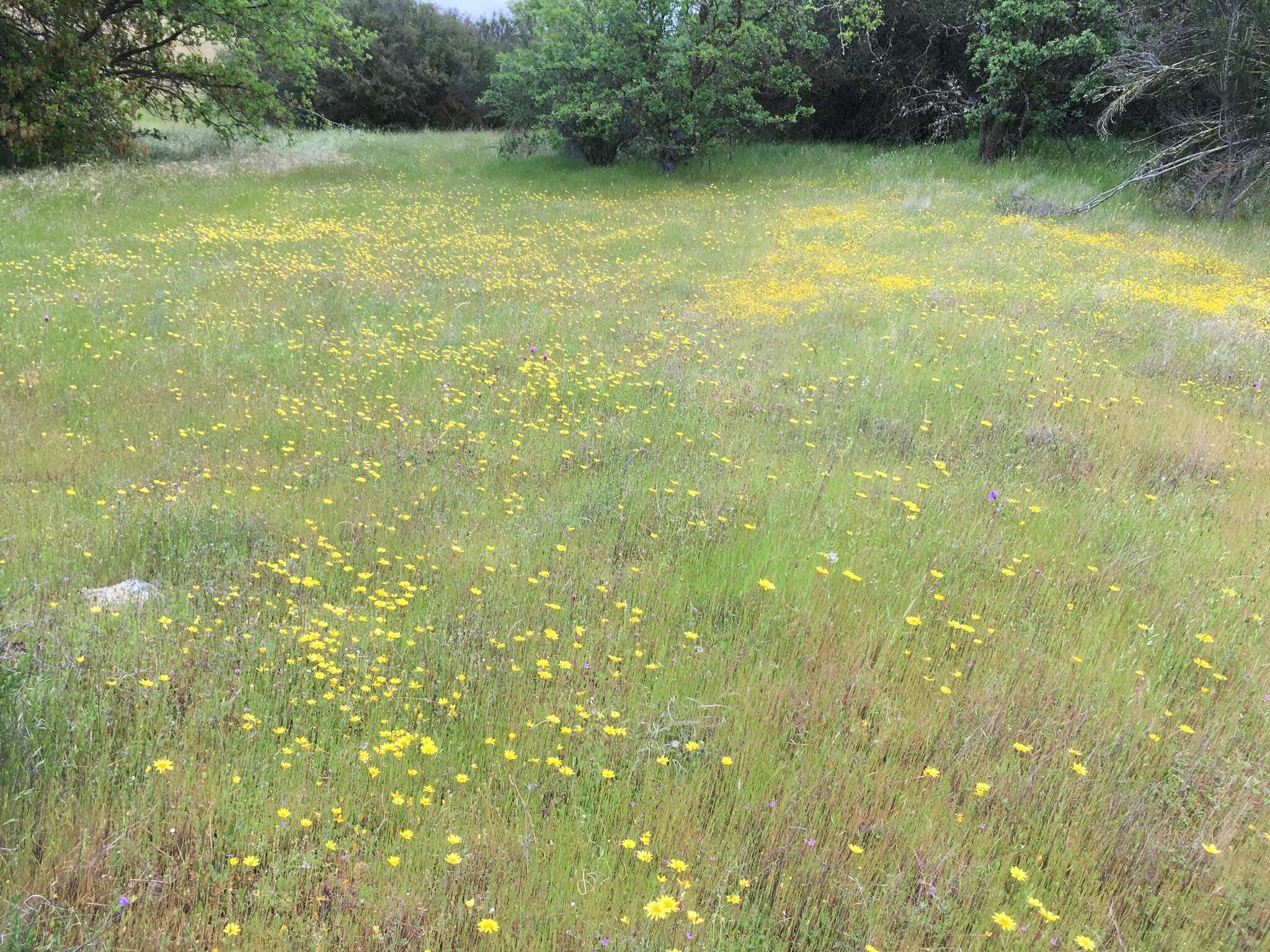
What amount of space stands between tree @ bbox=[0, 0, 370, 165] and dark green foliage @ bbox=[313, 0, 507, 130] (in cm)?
1499

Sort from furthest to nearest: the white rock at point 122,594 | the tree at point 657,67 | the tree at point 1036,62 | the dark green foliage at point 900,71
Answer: the dark green foliage at point 900,71 → the tree at point 657,67 → the tree at point 1036,62 → the white rock at point 122,594

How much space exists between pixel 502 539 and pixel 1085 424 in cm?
559

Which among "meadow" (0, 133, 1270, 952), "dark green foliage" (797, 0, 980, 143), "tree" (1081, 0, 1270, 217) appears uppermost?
"dark green foliage" (797, 0, 980, 143)

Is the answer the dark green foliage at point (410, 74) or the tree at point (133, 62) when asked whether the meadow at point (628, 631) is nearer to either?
the tree at point (133, 62)

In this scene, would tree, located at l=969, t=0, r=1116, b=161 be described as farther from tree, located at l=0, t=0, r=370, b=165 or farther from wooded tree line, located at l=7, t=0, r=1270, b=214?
tree, located at l=0, t=0, r=370, b=165

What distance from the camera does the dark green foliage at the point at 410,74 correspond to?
37.6m

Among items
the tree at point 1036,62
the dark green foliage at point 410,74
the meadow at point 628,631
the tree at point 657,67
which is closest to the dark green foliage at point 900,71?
the tree at point 1036,62

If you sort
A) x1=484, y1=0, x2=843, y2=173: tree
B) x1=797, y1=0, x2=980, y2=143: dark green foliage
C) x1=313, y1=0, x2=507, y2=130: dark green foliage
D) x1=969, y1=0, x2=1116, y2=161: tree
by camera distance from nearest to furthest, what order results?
x1=969, y1=0, x2=1116, y2=161: tree, x1=484, y1=0, x2=843, y2=173: tree, x1=797, y1=0, x2=980, y2=143: dark green foliage, x1=313, y1=0, x2=507, y2=130: dark green foliage

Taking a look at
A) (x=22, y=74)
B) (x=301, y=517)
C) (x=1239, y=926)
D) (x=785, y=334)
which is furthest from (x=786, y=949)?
(x=22, y=74)

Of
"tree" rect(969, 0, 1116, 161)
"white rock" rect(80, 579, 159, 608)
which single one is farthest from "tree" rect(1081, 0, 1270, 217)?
"white rock" rect(80, 579, 159, 608)

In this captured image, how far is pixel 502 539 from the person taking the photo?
16.4 ft

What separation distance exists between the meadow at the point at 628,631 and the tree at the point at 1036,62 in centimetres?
1318

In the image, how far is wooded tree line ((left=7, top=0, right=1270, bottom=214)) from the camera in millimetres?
17094

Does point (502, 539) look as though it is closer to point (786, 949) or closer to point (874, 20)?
point (786, 949)
